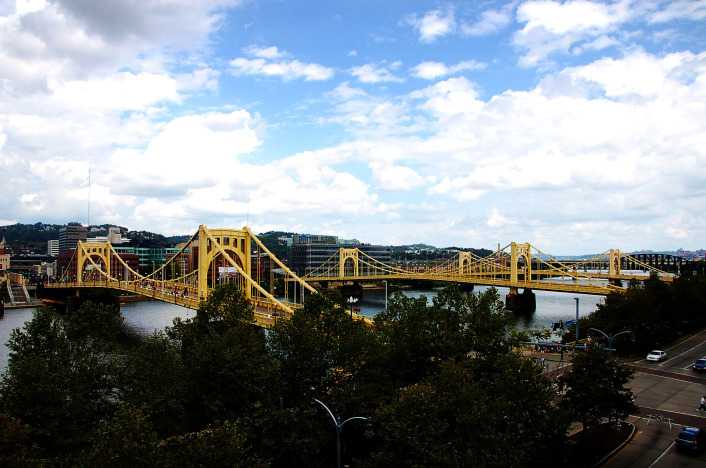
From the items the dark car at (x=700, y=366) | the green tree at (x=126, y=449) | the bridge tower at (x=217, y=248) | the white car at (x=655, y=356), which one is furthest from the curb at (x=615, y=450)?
the bridge tower at (x=217, y=248)

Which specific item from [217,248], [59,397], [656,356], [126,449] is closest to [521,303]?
[656,356]

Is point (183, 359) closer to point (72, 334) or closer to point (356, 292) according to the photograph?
point (72, 334)

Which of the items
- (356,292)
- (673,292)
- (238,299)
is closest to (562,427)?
(238,299)

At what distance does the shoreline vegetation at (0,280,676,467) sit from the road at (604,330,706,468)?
1.69m

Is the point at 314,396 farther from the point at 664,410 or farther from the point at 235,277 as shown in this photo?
the point at 235,277

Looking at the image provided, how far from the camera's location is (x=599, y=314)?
4838 centimetres

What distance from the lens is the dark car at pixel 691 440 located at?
2217 cm

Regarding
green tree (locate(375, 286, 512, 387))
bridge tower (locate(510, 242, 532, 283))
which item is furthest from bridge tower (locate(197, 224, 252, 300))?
bridge tower (locate(510, 242, 532, 283))

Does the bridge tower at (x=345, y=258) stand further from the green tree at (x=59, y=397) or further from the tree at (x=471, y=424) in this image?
the tree at (x=471, y=424)

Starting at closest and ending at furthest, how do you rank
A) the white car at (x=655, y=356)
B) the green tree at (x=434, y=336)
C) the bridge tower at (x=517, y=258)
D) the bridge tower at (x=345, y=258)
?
1. the green tree at (x=434, y=336)
2. the white car at (x=655, y=356)
3. the bridge tower at (x=517, y=258)
4. the bridge tower at (x=345, y=258)

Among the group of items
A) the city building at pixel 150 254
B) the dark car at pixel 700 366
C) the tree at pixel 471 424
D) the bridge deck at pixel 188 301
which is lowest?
the dark car at pixel 700 366

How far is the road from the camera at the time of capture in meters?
21.9

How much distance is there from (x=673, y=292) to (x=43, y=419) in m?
48.0

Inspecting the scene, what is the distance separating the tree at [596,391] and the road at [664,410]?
1.64 m
